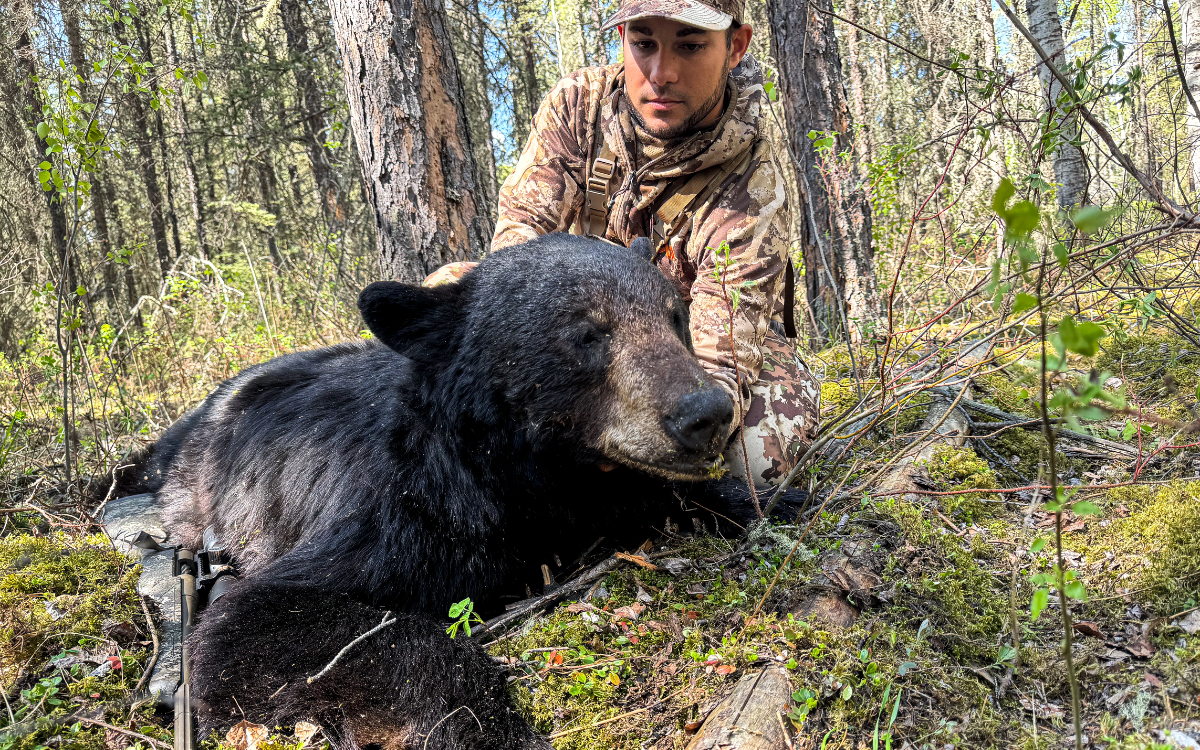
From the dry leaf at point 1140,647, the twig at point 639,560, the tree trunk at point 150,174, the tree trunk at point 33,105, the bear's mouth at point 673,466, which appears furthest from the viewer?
the tree trunk at point 150,174

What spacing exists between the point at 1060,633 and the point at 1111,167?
15.3 m

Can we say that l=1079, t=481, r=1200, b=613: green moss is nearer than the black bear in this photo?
Yes

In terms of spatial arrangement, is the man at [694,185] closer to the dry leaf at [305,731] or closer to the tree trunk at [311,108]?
the dry leaf at [305,731]

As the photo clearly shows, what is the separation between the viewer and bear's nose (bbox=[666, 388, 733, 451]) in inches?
89.7

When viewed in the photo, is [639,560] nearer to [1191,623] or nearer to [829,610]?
[829,610]

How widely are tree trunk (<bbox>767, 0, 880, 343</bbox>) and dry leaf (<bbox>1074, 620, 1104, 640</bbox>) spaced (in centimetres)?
477

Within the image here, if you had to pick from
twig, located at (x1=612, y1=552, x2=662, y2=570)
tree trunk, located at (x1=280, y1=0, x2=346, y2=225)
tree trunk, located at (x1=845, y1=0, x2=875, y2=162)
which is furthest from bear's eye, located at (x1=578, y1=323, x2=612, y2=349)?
tree trunk, located at (x1=845, y1=0, x2=875, y2=162)

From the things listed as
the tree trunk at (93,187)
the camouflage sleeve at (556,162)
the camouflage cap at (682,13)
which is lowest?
the camouflage sleeve at (556,162)

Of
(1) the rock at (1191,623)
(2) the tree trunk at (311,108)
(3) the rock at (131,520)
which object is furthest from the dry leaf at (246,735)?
(2) the tree trunk at (311,108)

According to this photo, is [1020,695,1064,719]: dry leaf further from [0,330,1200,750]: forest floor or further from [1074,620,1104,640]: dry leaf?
[1074,620,1104,640]: dry leaf

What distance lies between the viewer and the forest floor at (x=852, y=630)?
1.83 meters

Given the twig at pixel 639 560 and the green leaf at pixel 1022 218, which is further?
the twig at pixel 639 560

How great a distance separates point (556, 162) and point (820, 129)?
11.7ft

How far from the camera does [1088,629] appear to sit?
206 cm
